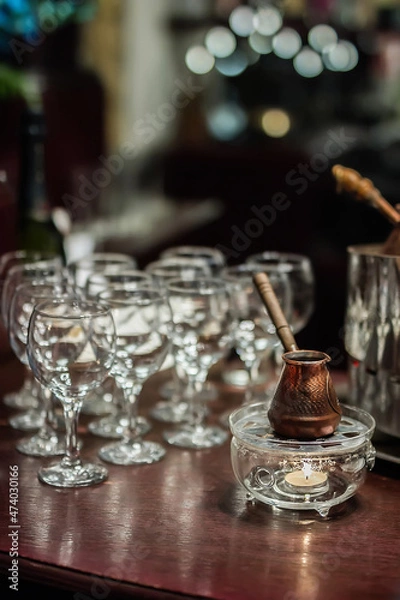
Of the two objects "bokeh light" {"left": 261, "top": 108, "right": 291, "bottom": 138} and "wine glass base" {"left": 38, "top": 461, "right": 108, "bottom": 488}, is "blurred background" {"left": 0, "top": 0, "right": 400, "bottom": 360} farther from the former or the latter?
"wine glass base" {"left": 38, "top": 461, "right": 108, "bottom": 488}

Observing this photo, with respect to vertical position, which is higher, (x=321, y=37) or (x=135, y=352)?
(x=321, y=37)

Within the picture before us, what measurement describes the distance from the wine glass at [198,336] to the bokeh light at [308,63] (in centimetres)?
373

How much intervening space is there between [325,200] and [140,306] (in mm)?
3029

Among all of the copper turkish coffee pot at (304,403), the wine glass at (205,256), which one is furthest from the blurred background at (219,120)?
the copper turkish coffee pot at (304,403)

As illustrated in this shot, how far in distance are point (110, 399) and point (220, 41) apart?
356cm

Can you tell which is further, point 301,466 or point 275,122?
point 275,122

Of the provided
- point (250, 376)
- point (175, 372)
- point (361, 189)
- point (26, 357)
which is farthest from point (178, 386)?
point (361, 189)

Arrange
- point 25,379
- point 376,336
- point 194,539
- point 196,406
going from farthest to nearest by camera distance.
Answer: point 25,379 → point 196,406 → point 376,336 → point 194,539

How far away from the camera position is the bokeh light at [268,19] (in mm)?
4922

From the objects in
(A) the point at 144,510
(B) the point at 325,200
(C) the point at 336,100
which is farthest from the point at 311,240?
(A) the point at 144,510

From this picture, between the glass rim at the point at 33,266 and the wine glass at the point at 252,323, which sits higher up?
the glass rim at the point at 33,266

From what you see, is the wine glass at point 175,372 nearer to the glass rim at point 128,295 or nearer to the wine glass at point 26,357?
the glass rim at point 128,295

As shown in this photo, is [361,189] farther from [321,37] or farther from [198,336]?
[321,37]

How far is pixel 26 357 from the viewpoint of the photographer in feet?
4.85
